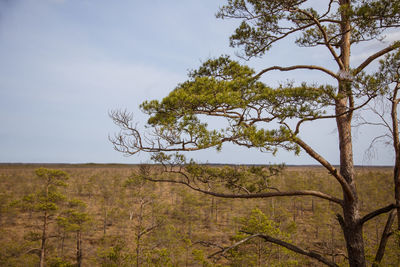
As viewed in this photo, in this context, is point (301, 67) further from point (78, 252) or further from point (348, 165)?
point (78, 252)


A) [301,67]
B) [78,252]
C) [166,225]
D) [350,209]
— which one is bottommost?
[78,252]

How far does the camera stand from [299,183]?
121ft

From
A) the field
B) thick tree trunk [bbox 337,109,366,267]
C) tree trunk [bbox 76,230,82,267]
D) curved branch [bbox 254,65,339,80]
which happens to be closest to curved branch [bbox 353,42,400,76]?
curved branch [bbox 254,65,339,80]

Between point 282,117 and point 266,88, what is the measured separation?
2.13 feet

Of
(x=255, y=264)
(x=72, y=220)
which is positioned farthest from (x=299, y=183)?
(x=72, y=220)

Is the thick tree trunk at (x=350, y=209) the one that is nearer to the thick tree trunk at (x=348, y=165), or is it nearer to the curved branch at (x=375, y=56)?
the thick tree trunk at (x=348, y=165)

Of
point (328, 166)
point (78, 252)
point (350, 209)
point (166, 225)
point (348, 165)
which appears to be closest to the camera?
point (328, 166)

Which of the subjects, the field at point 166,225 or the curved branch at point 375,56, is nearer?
the curved branch at point 375,56

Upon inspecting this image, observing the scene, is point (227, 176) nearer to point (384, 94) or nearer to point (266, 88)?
point (266, 88)

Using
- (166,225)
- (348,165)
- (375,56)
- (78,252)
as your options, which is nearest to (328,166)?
(348,165)

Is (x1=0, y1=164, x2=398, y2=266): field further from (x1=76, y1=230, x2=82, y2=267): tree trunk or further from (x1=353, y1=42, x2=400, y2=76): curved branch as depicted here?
(x1=353, y1=42, x2=400, y2=76): curved branch

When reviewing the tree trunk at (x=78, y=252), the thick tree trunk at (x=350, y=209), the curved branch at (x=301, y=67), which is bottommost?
the tree trunk at (x=78, y=252)

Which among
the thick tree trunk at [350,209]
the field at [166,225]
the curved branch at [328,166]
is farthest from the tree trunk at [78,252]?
the curved branch at [328,166]

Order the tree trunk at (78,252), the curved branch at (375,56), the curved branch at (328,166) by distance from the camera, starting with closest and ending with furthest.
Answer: the curved branch at (375,56) → the curved branch at (328,166) → the tree trunk at (78,252)
